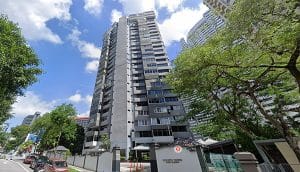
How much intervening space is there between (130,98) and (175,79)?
42.6m

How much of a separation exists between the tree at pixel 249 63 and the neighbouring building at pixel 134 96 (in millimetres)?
26203

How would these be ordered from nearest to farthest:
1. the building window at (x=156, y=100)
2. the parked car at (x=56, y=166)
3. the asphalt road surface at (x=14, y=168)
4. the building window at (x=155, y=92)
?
the parked car at (x=56, y=166) < the asphalt road surface at (x=14, y=168) < the building window at (x=156, y=100) < the building window at (x=155, y=92)

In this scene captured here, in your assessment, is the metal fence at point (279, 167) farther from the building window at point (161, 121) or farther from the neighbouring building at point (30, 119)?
the neighbouring building at point (30, 119)

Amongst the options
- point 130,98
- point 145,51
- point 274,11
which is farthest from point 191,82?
point 145,51

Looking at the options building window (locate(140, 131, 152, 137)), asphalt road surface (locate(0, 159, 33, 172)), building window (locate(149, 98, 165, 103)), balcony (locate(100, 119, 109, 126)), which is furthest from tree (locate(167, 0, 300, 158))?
balcony (locate(100, 119, 109, 126))

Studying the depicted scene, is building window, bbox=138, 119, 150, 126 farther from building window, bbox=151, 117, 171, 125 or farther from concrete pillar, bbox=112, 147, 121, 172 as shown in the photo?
concrete pillar, bbox=112, 147, 121, 172

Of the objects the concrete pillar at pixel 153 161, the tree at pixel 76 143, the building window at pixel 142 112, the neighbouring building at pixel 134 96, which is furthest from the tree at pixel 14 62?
the tree at pixel 76 143

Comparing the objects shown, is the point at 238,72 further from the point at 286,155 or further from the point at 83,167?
the point at 83,167

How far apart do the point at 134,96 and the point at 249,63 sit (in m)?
48.0

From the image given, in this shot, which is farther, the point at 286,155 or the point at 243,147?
the point at 243,147

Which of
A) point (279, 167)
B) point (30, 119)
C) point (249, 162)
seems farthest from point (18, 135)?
point (30, 119)

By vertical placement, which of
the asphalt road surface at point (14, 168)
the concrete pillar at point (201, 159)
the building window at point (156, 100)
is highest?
the building window at point (156, 100)

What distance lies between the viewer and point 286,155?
11.6 meters

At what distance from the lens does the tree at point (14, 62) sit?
496 inches
